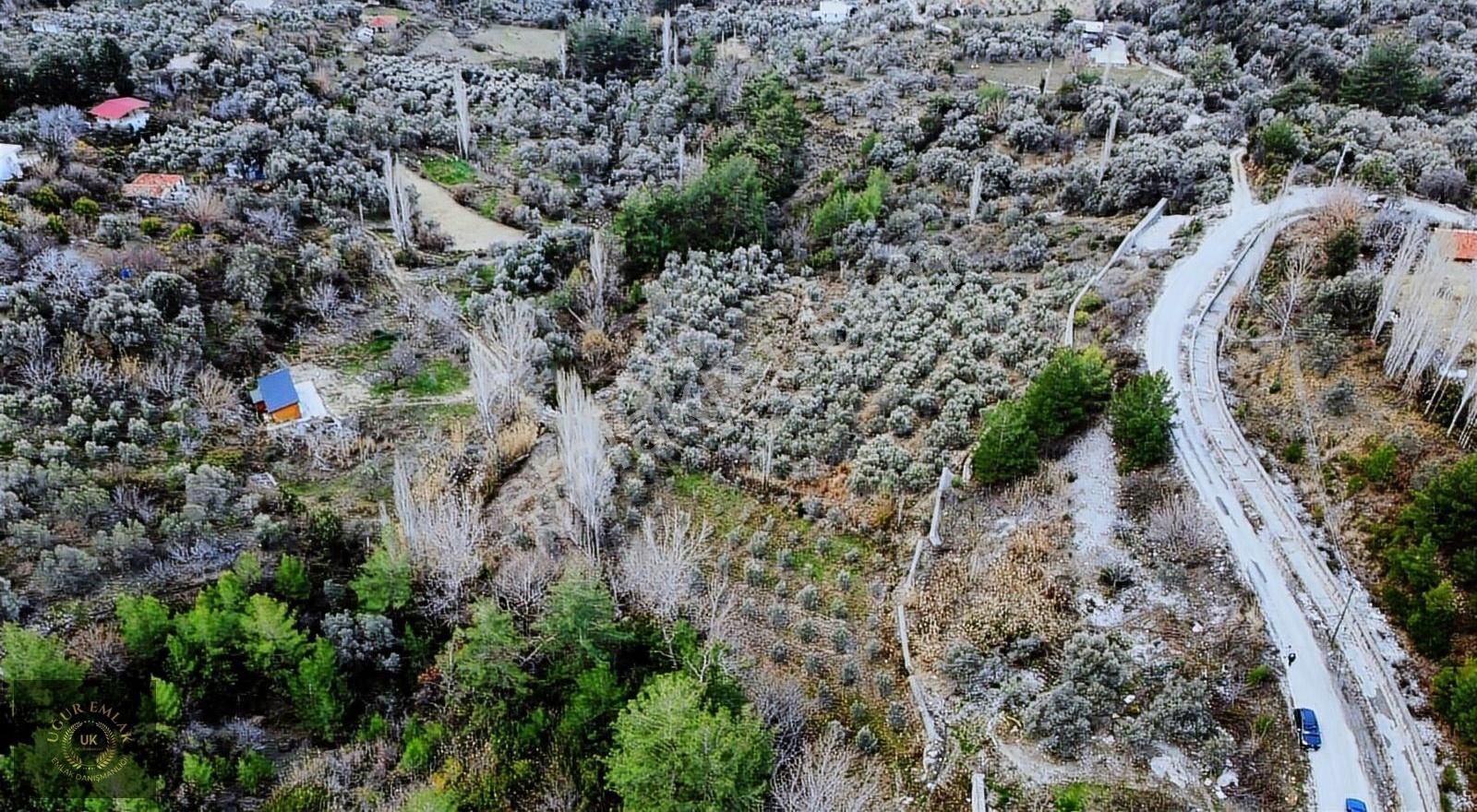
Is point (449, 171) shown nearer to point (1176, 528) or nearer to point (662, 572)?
point (662, 572)

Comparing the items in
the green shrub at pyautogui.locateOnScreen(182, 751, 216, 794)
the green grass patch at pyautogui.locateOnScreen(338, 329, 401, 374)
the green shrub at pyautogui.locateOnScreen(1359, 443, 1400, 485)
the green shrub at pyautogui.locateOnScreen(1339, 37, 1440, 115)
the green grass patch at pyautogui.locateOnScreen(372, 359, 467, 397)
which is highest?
the green shrub at pyautogui.locateOnScreen(1339, 37, 1440, 115)

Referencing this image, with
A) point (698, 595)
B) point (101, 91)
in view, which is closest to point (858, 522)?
point (698, 595)

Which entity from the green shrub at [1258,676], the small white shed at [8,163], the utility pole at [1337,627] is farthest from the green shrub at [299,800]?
the small white shed at [8,163]

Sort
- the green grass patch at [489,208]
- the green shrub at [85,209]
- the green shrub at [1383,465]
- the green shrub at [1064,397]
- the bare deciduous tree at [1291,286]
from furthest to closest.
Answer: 1. the green grass patch at [489,208]
2. the green shrub at [85,209]
3. the bare deciduous tree at [1291,286]
4. the green shrub at [1064,397]
5. the green shrub at [1383,465]

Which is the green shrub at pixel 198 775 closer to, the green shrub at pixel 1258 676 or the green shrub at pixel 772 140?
the green shrub at pixel 1258 676

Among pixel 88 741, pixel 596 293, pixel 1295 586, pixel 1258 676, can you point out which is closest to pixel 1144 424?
pixel 1295 586

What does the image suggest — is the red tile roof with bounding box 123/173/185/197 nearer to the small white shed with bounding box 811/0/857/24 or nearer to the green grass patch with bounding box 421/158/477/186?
the green grass patch with bounding box 421/158/477/186

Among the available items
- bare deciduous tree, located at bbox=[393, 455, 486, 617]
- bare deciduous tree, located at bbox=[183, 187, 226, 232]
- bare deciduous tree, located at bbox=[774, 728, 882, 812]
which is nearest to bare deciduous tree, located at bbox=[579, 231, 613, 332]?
bare deciduous tree, located at bbox=[393, 455, 486, 617]
